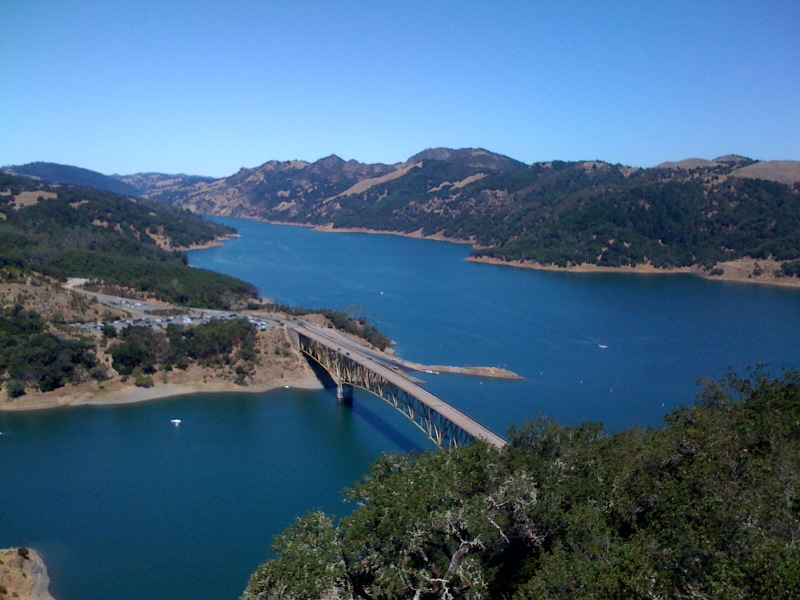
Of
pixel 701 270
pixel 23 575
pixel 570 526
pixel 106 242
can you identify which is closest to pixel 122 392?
pixel 23 575

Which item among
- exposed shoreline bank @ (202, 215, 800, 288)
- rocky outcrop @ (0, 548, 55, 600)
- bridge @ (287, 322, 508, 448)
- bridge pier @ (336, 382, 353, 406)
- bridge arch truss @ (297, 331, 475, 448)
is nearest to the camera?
rocky outcrop @ (0, 548, 55, 600)

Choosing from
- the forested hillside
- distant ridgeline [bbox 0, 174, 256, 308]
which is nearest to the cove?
distant ridgeline [bbox 0, 174, 256, 308]

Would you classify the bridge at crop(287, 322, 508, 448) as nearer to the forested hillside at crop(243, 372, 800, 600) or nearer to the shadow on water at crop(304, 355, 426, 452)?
the shadow on water at crop(304, 355, 426, 452)

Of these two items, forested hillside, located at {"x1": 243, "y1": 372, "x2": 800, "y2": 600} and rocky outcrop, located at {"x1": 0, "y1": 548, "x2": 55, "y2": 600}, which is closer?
forested hillside, located at {"x1": 243, "y1": 372, "x2": 800, "y2": 600}

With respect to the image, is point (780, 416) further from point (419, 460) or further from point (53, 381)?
point (53, 381)

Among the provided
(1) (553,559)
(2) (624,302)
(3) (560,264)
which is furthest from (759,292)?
(1) (553,559)

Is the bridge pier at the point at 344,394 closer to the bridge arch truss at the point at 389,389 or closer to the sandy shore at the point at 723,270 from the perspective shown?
the bridge arch truss at the point at 389,389

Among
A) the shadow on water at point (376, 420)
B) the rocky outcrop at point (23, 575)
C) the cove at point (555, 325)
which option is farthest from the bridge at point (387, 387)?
the rocky outcrop at point (23, 575)
